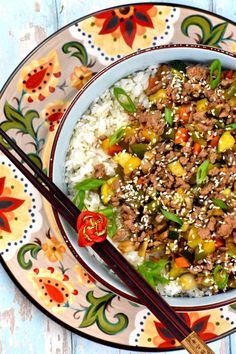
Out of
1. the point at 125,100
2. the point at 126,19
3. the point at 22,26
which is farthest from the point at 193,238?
the point at 22,26

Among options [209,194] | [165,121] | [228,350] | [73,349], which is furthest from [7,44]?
[228,350]

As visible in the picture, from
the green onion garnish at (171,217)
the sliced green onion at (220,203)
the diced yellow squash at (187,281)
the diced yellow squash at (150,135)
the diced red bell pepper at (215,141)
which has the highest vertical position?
the diced yellow squash at (150,135)

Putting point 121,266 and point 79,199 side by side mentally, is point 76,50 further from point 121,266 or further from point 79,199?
point 121,266

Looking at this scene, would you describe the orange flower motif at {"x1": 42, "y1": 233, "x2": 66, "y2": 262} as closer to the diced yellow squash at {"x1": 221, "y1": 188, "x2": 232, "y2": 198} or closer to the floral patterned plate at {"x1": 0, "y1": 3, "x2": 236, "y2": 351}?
the floral patterned plate at {"x1": 0, "y1": 3, "x2": 236, "y2": 351}

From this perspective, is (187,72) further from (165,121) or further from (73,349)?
(73,349)

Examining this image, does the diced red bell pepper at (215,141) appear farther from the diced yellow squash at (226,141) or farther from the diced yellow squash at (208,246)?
the diced yellow squash at (208,246)

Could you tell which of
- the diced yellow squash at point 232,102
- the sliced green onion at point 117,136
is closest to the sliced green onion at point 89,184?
the sliced green onion at point 117,136
